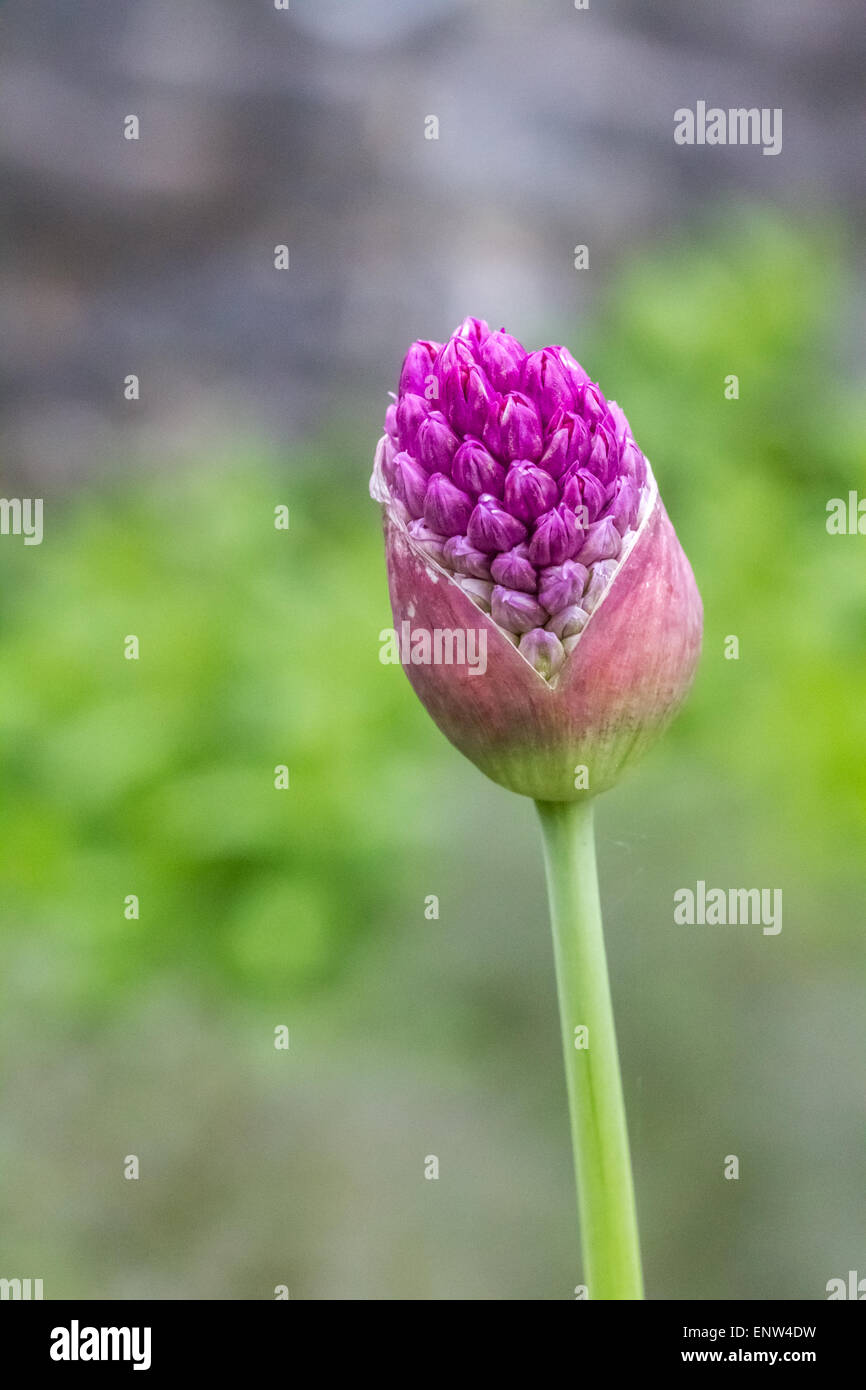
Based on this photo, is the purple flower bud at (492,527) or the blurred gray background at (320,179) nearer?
the purple flower bud at (492,527)

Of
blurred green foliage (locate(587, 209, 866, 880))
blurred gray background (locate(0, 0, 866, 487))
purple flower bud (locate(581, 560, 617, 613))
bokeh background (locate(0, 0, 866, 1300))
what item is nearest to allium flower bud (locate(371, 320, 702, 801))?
purple flower bud (locate(581, 560, 617, 613))

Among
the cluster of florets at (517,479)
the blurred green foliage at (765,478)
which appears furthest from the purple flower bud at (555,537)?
the blurred green foliage at (765,478)

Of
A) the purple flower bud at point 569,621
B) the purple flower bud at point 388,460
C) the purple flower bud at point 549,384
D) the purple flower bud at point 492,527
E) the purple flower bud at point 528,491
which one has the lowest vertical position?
the purple flower bud at point 569,621

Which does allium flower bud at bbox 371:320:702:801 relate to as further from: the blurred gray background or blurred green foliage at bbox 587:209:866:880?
the blurred gray background

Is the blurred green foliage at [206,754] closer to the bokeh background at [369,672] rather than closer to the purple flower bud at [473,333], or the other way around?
the bokeh background at [369,672]

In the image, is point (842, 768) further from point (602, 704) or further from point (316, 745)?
point (602, 704)

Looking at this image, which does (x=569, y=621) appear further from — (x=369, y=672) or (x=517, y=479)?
(x=369, y=672)

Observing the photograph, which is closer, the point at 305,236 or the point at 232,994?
the point at 232,994

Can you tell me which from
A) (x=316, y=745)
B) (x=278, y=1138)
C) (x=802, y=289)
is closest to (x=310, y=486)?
(x=316, y=745)
